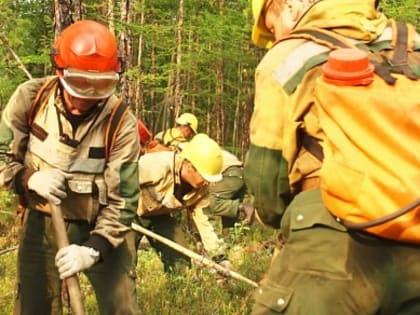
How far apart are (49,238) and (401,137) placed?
3144 millimetres

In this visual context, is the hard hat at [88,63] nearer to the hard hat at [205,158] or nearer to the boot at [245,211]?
the hard hat at [205,158]

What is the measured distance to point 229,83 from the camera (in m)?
20.4

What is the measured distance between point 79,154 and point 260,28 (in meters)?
1.83

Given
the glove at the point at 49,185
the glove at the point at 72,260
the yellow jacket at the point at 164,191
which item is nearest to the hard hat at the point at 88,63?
the glove at the point at 49,185

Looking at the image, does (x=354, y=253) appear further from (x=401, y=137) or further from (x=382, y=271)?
(x=401, y=137)

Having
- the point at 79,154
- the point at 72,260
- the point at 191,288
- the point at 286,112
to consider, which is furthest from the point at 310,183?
the point at 191,288

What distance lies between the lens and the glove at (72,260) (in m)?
4.36

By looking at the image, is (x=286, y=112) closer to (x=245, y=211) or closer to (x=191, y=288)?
A: (x=191, y=288)

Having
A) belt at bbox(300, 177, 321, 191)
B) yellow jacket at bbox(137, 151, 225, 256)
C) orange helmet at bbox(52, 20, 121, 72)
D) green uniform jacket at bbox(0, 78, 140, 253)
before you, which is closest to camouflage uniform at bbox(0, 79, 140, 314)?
A: green uniform jacket at bbox(0, 78, 140, 253)

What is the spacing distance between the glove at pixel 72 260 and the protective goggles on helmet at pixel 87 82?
3.16 ft

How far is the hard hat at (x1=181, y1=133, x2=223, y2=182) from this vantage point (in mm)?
7586

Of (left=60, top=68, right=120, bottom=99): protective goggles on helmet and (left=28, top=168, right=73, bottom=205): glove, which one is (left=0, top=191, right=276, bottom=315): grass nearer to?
(left=28, top=168, right=73, bottom=205): glove

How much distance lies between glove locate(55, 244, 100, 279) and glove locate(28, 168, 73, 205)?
0.33 metres

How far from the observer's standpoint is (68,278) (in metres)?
4.45
